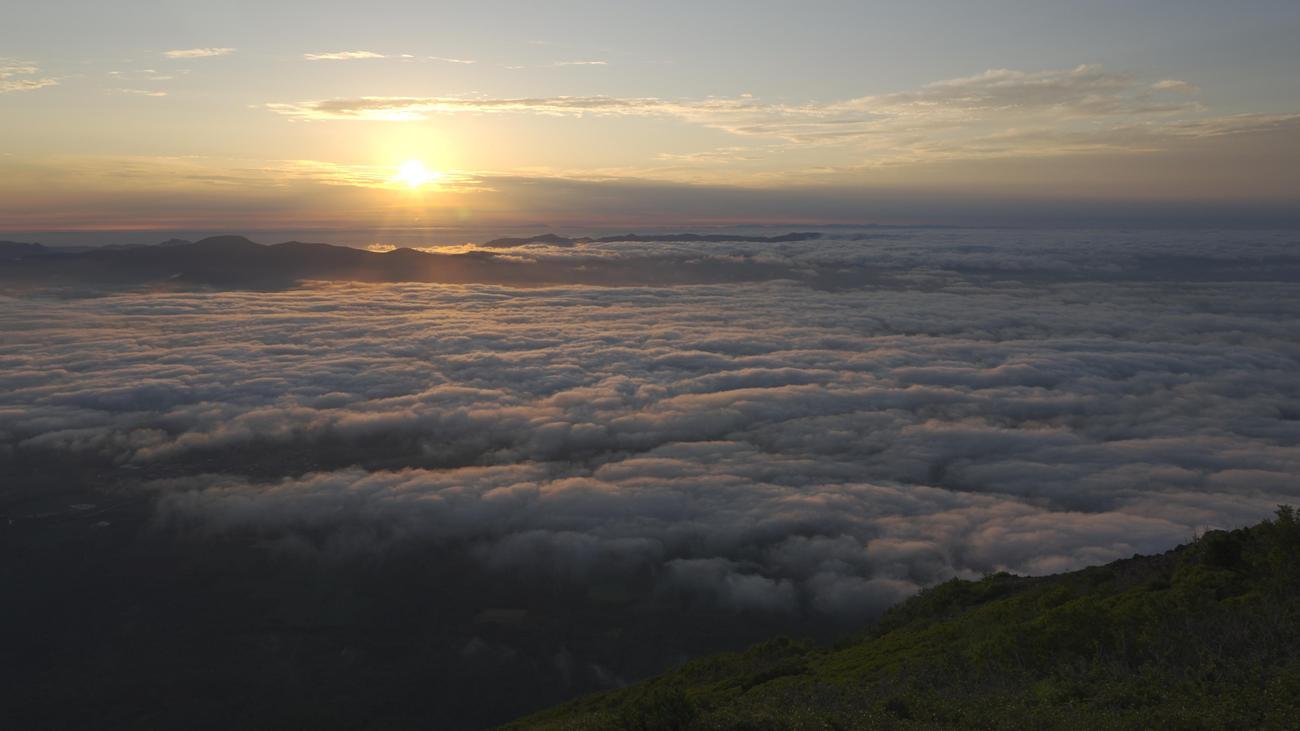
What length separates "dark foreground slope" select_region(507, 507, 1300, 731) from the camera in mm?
18781

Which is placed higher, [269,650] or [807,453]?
[807,453]

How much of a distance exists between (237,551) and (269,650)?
20.6m

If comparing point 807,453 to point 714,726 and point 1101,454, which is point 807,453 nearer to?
point 1101,454

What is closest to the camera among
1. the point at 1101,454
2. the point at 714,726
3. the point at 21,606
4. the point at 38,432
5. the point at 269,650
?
the point at 714,726

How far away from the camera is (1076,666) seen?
79.7 feet

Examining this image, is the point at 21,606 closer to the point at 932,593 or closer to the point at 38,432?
the point at 38,432

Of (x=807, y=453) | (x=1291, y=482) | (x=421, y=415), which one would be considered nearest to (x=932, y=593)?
(x=807, y=453)

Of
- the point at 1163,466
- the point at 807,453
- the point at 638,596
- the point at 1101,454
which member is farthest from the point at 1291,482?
the point at 638,596

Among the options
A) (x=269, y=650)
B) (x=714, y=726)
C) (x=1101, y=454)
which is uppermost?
(x=714, y=726)

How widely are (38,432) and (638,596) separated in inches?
3478

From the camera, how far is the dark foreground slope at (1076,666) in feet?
61.6

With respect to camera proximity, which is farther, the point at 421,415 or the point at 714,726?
the point at 421,415

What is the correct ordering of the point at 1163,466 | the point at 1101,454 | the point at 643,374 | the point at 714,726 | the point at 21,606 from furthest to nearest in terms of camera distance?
the point at 643,374, the point at 1101,454, the point at 1163,466, the point at 21,606, the point at 714,726

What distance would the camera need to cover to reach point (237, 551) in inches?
3275
